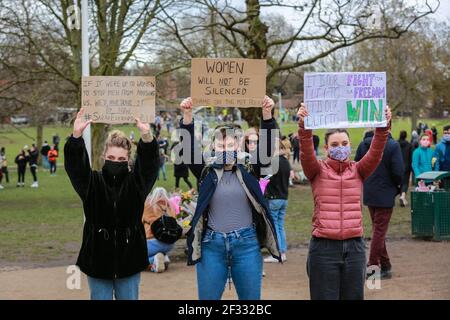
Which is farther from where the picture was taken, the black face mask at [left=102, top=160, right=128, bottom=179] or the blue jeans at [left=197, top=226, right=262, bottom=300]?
the blue jeans at [left=197, top=226, right=262, bottom=300]

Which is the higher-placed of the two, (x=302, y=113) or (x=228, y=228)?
(x=302, y=113)

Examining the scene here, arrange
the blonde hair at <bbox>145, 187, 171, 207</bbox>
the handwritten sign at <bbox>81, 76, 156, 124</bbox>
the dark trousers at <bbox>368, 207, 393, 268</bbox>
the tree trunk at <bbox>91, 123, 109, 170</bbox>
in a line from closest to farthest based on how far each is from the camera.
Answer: the handwritten sign at <bbox>81, 76, 156, 124</bbox> < the dark trousers at <bbox>368, 207, 393, 268</bbox> < the blonde hair at <bbox>145, 187, 171, 207</bbox> < the tree trunk at <bbox>91, 123, 109, 170</bbox>

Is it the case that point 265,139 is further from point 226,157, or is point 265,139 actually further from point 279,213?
point 279,213

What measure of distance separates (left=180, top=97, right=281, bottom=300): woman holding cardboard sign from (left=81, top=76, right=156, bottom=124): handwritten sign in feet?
2.00

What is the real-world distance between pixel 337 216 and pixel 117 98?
1.99m

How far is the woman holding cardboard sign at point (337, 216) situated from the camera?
5.40 metres

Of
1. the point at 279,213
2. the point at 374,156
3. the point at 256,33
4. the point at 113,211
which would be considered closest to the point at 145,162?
the point at 113,211

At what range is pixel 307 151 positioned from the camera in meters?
5.53

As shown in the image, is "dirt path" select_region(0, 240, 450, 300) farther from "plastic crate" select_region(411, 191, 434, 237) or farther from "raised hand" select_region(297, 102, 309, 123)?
"raised hand" select_region(297, 102, 309, 123)

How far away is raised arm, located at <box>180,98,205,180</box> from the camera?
537 centimetres

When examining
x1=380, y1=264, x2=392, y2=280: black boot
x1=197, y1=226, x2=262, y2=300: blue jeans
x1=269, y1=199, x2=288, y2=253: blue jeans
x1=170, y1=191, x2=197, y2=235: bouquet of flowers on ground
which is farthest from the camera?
x1=170, y1=191, x2=197, y2=235: bouquet of flowers on ground

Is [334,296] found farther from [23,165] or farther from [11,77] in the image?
[23,165]

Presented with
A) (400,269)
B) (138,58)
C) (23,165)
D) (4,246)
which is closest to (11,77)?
(138,58)

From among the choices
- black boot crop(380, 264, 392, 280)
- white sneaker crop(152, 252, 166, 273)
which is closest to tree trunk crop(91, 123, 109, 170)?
white sneaker crop(152, 252, 166, 273)
